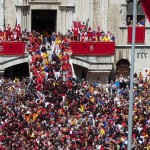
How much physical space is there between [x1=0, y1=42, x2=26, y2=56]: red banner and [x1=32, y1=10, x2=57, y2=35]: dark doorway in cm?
612

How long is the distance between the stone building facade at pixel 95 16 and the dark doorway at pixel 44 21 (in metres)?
1.68

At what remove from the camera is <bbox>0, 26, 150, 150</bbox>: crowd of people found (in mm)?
38156

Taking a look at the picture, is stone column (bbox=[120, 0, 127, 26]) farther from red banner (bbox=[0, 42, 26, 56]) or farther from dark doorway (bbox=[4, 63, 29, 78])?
red banner (bbox=[0, 42, 26, 56])

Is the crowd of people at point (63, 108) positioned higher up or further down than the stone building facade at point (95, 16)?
further down

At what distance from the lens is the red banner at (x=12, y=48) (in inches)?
1988

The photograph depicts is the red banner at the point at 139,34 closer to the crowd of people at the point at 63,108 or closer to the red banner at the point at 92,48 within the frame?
the red banner at the point at 92,48

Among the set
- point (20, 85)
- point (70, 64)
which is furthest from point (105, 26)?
point (20, 85)

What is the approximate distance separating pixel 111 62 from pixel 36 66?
262 inches

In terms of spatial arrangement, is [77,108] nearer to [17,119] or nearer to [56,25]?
[17,119]

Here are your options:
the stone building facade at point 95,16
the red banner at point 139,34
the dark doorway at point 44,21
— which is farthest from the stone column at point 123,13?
the dark doorway at point 44,21

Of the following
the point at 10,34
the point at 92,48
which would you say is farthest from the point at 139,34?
the point at 10,34

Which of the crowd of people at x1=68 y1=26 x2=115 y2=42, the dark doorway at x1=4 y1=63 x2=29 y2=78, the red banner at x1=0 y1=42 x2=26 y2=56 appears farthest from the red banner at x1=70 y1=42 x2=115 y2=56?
the dark doorway at x1=4 y1=63 x2=29 y2=78

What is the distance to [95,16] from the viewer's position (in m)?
54.6

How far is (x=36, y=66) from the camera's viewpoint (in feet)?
160
